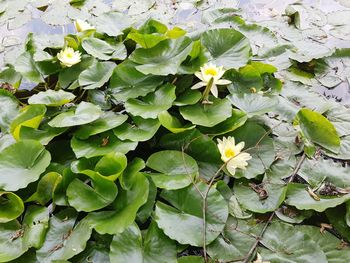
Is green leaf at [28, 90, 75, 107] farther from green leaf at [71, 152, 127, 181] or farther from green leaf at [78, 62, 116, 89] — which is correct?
green leaf at [71, 152, 127, 181]

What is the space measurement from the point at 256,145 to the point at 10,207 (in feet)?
3.15

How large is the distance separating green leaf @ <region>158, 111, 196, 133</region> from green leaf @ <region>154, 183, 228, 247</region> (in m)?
0.25

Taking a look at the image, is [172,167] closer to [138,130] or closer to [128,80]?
[138,130]

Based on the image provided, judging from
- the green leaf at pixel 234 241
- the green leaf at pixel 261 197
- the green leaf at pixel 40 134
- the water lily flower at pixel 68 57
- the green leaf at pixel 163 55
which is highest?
the green leaf at pixel 163 55

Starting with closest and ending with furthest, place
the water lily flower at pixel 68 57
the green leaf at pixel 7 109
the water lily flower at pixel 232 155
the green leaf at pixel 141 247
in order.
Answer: the green leaf at pixel 141 247 < the water lily flower at pixel 232 155 < the green leaf at pixel 7 109 < the water lily flower at pixel 68 57

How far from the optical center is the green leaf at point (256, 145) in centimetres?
154

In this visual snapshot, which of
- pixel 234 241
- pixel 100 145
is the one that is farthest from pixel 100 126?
pixel 234 241

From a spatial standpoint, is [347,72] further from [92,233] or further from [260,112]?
[92,233]

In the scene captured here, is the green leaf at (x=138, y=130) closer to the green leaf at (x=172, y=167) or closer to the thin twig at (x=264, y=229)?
the green leaf at (x=172, y=167)

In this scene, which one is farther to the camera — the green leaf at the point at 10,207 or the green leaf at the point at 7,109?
the green leaf at the point at 7,109

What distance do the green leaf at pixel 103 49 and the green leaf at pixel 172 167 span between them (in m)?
0.63

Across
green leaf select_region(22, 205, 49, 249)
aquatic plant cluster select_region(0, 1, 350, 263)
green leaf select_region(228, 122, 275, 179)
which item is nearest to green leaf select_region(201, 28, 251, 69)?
aquatic plant cluster select_region(0, 1, 350, 263)

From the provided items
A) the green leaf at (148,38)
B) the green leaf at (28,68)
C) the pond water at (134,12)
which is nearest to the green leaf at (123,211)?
the green leaf at (148,38)

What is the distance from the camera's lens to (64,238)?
1.34 meters
